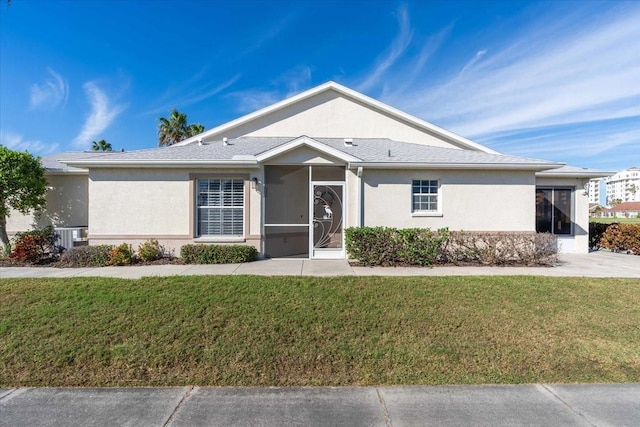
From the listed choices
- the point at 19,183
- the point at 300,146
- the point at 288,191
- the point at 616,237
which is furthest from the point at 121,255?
the point at 616,237

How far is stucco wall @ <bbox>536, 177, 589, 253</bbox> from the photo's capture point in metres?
12.7

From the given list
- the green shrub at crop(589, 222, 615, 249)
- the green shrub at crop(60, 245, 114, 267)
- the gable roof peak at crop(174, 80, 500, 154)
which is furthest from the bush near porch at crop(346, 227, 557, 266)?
the green shrub at crop(60, 245, 114, 267)

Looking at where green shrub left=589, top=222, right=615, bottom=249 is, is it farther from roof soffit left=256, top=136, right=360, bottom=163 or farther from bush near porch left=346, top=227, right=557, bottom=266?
roof soffit left=256, top=136, right=360, bottom=163

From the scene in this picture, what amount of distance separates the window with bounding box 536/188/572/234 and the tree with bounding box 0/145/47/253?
1935 cm

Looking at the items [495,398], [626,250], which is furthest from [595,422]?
[626,250]

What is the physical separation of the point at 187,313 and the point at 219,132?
10513 millimetres

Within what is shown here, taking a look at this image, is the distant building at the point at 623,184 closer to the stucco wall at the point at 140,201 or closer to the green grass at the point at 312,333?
the green grass at the point at 312,333

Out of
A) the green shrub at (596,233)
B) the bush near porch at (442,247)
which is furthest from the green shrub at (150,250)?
the green shrub at (596,233)

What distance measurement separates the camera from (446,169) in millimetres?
10781

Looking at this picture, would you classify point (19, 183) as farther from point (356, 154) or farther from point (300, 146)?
point (356, 154)

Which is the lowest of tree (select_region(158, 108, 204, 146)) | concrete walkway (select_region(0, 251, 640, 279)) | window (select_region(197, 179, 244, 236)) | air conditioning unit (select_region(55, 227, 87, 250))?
concrete walkway (select_region(0, 251, 640, 279))

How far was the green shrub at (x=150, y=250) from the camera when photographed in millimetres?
9673

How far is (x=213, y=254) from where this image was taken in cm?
957

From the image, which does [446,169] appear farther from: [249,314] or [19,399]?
[19,399]
